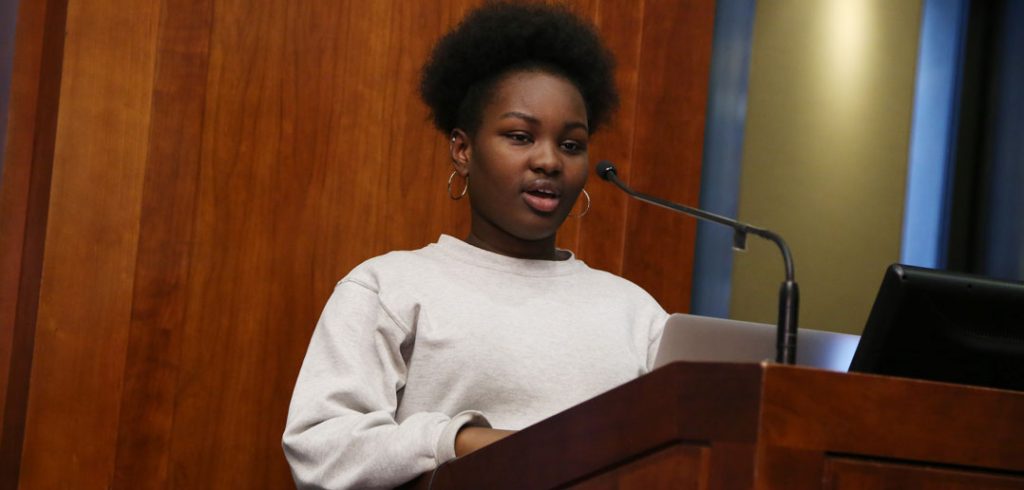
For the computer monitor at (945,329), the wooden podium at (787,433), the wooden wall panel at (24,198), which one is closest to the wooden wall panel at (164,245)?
the wooden wall panel at (24,198)

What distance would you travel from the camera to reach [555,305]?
181 centimetres

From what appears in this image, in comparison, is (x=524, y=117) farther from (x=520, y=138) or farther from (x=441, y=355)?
(x=441, y=355)

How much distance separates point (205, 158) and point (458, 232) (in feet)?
1.68

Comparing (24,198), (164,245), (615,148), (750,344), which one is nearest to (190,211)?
(164,245)

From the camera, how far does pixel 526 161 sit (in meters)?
1.81

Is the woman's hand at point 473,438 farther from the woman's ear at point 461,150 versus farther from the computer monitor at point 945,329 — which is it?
the woman's ear at point 461,150

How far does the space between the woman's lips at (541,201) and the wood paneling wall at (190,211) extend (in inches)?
16.6

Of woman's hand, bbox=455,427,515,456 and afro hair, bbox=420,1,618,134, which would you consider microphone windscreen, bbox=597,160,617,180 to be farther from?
woman's hand, bbox=455,427,515,456

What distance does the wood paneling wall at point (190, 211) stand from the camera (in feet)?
6.22

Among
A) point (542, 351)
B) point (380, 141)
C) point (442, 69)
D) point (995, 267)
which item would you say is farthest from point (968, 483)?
point (995, 267)

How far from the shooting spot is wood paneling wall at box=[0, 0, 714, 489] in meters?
1.90

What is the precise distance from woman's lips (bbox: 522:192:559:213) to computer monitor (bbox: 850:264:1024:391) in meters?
0.70

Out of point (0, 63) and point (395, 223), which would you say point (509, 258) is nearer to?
point (395, 223)

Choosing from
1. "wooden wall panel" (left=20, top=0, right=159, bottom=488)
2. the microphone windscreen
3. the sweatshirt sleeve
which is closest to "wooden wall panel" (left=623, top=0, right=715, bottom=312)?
the microphone windscreen
